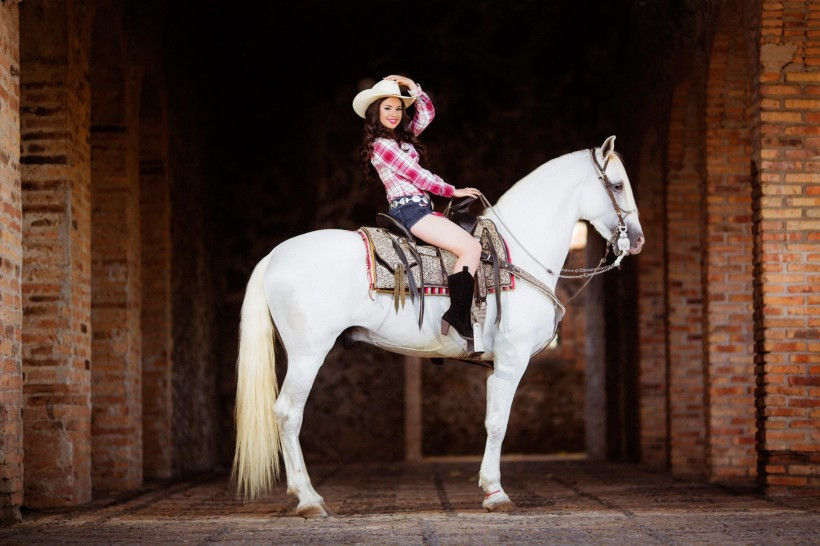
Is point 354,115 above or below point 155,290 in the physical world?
above

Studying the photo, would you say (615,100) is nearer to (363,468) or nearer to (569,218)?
(363,468)

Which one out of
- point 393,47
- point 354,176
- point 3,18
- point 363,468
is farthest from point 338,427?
point 3,18

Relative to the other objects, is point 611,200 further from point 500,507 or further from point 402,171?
point 500,507

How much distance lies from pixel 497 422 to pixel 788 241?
2.75m

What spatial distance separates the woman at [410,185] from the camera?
690 centimetres

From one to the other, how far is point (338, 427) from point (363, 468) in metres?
1.00

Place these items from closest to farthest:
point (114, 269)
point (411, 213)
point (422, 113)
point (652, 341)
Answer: point (411, 213), point (422, 113), point (114, 269), point (652, 341)

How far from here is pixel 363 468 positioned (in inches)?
500

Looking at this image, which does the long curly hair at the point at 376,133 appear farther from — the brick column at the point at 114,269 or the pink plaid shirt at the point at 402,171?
the brick column at the point at 114,269

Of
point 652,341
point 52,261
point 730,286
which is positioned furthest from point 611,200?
point 652,341

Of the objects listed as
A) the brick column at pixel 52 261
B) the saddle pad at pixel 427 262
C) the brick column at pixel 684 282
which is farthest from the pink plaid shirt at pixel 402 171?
the brick column at pixel 684 282

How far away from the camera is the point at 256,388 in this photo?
6.74 meters

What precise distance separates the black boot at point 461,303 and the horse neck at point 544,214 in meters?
0.57

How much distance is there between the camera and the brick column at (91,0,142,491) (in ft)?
31.9
